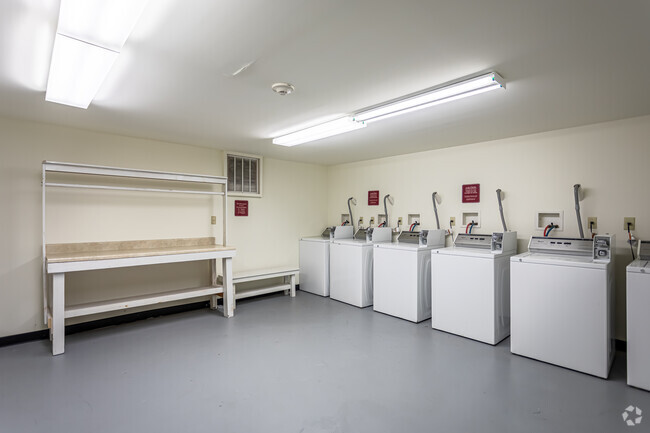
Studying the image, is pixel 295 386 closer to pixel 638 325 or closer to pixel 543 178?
pixel 638 325

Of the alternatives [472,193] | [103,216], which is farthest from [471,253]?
[103,216]

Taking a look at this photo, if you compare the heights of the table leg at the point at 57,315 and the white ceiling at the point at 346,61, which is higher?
the white ceiling at the point at 346,61

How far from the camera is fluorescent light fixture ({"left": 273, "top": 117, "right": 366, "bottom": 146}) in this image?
3.22 meters

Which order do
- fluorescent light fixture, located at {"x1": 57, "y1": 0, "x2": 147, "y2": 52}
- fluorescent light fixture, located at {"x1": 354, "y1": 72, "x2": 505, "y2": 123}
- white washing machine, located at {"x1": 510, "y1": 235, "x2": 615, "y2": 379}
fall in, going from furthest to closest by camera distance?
white washing machine, located at {"x1": 510, "y1": 235, "x2": 615, "y2": 379}, fluorescent light fixture, located at {"x1": 354, "y1": 72, "x2": 505, "y2": 123}, fluorescent light fixture, located at {"x1": 57, "y1": 0, "x2": 147, "y2": 52}

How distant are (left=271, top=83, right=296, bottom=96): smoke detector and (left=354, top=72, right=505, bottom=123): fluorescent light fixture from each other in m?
0.80

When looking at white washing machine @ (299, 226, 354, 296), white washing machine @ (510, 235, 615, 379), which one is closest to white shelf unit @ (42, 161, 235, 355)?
white washing machine @ (299, 226, 354, 296)

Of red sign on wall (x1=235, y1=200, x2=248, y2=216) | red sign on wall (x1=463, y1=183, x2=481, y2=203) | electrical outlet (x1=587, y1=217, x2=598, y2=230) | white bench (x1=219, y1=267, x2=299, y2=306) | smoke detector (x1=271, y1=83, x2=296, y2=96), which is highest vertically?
→ smoke detector (x1=271, y1=83, x2=296, y2=96)

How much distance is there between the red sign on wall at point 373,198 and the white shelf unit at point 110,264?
7.57 feet

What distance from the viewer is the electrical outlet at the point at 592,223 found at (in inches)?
129

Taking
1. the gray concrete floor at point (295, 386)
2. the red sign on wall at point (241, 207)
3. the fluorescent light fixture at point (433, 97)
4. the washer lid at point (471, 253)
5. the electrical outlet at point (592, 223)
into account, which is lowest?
the gray concrete floor at point (295, 386)

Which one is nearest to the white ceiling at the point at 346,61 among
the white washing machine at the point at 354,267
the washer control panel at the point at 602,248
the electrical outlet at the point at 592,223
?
the electrical outlet at the point at 592,223

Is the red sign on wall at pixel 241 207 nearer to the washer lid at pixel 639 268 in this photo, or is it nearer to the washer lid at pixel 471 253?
the washer lid at pixel 471 253

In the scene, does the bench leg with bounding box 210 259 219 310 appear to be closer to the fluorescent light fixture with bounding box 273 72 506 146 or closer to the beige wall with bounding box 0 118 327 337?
the beige wall with bounding box 0 118 327 337

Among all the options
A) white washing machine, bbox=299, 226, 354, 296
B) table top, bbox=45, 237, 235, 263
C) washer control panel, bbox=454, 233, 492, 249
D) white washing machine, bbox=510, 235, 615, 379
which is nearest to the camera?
white washing machine, bbox=510, 235, 615, 379
